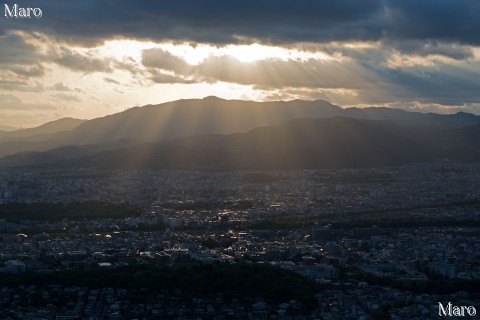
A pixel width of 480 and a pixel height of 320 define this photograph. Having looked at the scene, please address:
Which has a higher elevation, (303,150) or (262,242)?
(303,150)

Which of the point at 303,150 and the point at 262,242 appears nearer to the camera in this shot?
the point at 262,242

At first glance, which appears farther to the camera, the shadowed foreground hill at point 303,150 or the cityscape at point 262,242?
the shadowed foreground hill at point 303,150

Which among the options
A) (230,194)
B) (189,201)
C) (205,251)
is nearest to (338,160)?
(230,194)

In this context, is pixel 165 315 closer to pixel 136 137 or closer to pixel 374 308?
pixel 374 308

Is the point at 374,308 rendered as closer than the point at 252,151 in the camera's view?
Yes

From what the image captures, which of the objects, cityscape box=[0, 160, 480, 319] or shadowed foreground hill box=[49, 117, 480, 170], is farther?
shadowed foreground hill box=[49, 117, 480, 170]

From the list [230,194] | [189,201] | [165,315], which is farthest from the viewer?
[230,194]

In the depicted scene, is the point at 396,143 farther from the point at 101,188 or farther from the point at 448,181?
the point at 101,188

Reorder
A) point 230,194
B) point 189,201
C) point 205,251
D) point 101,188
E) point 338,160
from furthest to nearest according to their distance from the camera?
point 338,160 → point 101,188 → point 230,194 → point 189,201 → point 205,251
